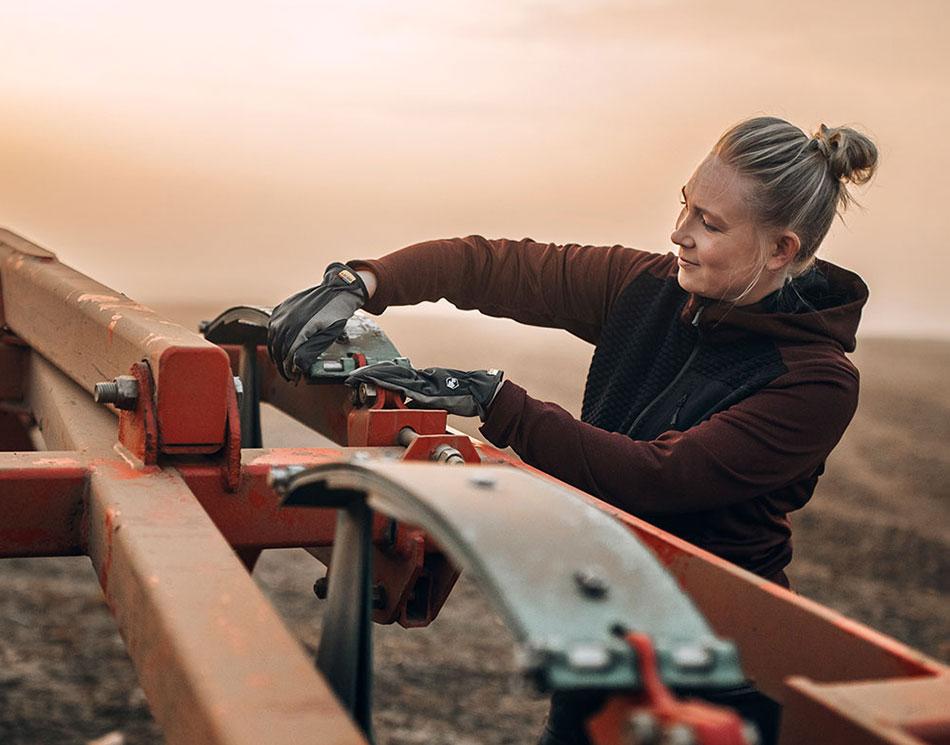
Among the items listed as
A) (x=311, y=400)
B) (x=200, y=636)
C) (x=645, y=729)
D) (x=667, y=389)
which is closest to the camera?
(x=645, y=729)

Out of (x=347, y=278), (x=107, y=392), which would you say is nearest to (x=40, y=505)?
(x=107, y=392)

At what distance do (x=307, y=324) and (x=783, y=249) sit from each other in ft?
2.66

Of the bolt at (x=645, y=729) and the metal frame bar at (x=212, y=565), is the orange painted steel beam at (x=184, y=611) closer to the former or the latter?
the metal frame bar at (x=212, y=565)

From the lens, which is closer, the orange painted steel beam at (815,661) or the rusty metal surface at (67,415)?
the orange painted steel beam at (815,661)

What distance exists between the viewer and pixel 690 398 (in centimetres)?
212

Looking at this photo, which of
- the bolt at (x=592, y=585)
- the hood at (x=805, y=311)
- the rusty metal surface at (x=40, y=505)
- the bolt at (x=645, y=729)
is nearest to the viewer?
the bolt at (x=645, y=729)

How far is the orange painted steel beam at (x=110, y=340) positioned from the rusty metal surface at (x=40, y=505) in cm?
13

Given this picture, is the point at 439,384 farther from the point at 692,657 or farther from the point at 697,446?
the point at 692,657

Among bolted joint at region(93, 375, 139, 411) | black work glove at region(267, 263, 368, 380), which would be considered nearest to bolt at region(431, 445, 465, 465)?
bolted joint at region(93, 375, 139, 411)

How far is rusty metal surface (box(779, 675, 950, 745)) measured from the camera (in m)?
0.92

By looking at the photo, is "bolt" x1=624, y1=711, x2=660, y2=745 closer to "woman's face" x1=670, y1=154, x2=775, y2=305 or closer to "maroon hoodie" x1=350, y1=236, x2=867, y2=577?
"maroon hoodie" x1=350, y1=236, x2=867, y2=577

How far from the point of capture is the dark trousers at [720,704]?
5.64 feet

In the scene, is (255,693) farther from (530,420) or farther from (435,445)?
(530,420)

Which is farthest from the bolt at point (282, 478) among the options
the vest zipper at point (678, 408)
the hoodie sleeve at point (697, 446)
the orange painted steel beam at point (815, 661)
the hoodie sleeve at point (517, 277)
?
the hoodie sleeve at point (517, 277)
